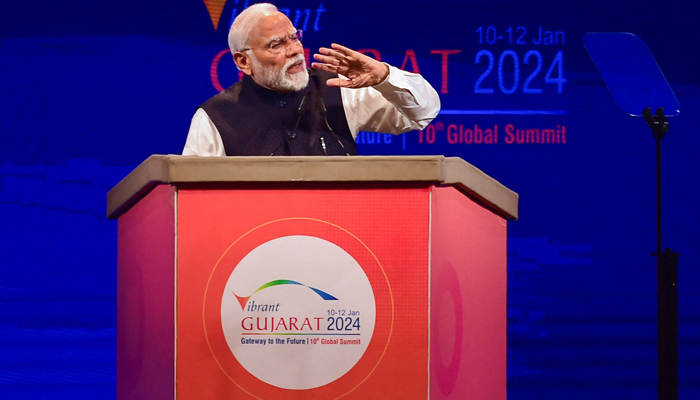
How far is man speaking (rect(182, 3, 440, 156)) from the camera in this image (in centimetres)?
183

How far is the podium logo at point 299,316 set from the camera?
1161 millimetres

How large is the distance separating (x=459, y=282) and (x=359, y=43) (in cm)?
183

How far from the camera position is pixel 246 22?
1.87 m

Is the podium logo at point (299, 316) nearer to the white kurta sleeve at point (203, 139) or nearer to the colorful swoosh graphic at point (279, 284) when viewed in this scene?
the colorful swoosh graphic at point (279, 284)

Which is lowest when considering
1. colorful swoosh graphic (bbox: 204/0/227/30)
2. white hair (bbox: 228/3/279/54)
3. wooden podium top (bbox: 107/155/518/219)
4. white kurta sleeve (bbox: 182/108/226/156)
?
wooden podium top (bbox: 107/155/518/219)

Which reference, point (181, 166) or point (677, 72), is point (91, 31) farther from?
point (677, 72)

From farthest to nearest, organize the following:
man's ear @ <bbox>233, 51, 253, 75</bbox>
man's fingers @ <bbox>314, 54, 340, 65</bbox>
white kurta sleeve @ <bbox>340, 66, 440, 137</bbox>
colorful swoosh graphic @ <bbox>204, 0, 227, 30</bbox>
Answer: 1. colorful swoosh graphic @ <bbox>204, 0, 227, 30</bbox>
2. man's ear @ <bbox>233, 51, 253, 75</bbox>
3. white kurta sleeve @ <bbox>340, 66, 440, 137</bbox>
4. man's fingers @ <bbox>314, 54, 340, 65</bbox>

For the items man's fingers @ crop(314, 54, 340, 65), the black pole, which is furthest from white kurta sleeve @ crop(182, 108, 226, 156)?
the black pole

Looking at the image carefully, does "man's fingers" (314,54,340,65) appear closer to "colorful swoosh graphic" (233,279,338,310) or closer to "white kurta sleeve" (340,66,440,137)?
"white kurta sleeve" (340,66,440,137)

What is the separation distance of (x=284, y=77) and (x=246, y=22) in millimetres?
186

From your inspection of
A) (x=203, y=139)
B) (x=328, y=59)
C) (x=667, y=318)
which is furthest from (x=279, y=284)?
(x=667, y=318)

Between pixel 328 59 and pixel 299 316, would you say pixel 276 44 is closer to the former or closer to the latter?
pixel 328 59

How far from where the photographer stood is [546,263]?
290 cm

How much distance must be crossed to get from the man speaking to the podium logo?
690mm
